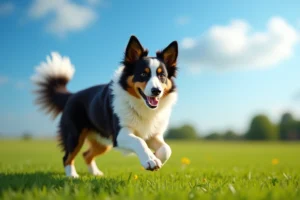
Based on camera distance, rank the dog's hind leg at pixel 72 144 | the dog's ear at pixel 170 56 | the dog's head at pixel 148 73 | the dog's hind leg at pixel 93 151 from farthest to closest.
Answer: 1. the dog's hind leg at pixel 93 151
2. the dog's hind leg at pixel 72 144
3. the dog's ear at pixel 170 56
4. the dog's head at pixel 148 73

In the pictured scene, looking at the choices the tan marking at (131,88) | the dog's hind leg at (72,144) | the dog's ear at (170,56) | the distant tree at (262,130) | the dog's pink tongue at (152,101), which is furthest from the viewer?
the distant tree at (262,130)

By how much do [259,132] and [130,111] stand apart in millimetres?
74568

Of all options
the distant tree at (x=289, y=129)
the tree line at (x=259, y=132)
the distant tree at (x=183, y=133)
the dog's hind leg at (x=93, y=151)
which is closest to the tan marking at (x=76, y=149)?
the dog's hind leg at (x=93, y=151)

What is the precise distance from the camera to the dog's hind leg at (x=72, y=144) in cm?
654

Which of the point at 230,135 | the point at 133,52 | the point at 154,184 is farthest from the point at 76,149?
the point at 230,135

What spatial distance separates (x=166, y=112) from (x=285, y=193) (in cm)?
279

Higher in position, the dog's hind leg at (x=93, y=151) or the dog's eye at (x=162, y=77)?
Result: the dog's eye at (x=162, y=77)

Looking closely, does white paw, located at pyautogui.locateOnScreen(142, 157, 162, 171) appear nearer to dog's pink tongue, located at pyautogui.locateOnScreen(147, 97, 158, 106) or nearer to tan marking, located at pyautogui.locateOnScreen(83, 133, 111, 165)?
dog's pink tongue, located at pyautogui.locateOnScreen(147, 97, 158, 106)

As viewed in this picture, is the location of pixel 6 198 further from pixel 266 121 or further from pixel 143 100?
pixel 266 121

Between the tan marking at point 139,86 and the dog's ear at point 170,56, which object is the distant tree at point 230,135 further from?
the tan marking at point 139,86

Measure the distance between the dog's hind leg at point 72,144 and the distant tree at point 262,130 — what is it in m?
71.8

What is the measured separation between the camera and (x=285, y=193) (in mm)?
3352

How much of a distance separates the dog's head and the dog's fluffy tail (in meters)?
2.85

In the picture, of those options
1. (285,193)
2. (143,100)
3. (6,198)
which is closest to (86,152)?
(143,100)
